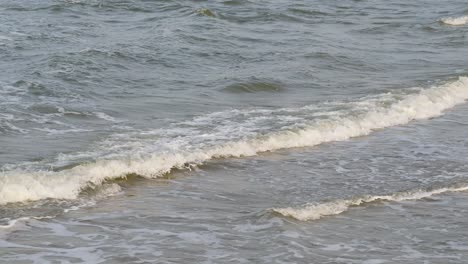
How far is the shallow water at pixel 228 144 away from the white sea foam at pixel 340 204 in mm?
21

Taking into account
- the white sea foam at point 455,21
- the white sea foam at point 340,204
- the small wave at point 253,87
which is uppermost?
the white sea foam at point 340,204

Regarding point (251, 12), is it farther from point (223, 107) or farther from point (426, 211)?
point (426, 211)

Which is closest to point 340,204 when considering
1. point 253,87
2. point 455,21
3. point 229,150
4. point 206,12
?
point 229,150

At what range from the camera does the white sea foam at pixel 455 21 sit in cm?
2562

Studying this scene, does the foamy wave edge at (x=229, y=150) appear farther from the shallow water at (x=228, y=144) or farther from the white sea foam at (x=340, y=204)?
the white sea foam at (x=340, y=204)

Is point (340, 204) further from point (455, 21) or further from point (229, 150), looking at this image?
point (455, 21)

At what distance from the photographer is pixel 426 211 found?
9719 mm

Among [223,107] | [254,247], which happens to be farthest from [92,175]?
[223,107]

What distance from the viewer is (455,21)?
85.3 ft

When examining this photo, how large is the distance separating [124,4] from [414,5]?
891cm

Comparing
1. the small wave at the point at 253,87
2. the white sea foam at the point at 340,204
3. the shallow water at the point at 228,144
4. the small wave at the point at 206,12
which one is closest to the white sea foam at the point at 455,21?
the shallow water at the point at 228,144

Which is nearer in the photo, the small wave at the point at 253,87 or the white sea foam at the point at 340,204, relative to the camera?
the white sea foam at the point at 340,204

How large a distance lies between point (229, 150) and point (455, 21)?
15523 millimetres

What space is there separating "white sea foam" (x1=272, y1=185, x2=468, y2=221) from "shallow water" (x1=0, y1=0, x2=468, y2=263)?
0.02 m
